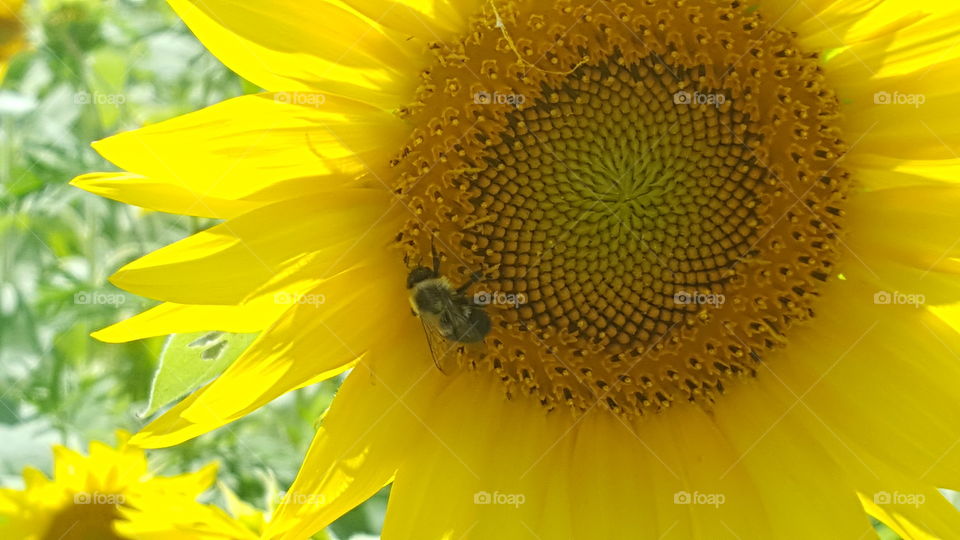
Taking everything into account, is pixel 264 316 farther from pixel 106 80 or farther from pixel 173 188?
pixel 106 80

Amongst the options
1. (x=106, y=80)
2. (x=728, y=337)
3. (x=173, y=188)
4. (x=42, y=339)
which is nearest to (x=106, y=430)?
(x=42, y=339)
